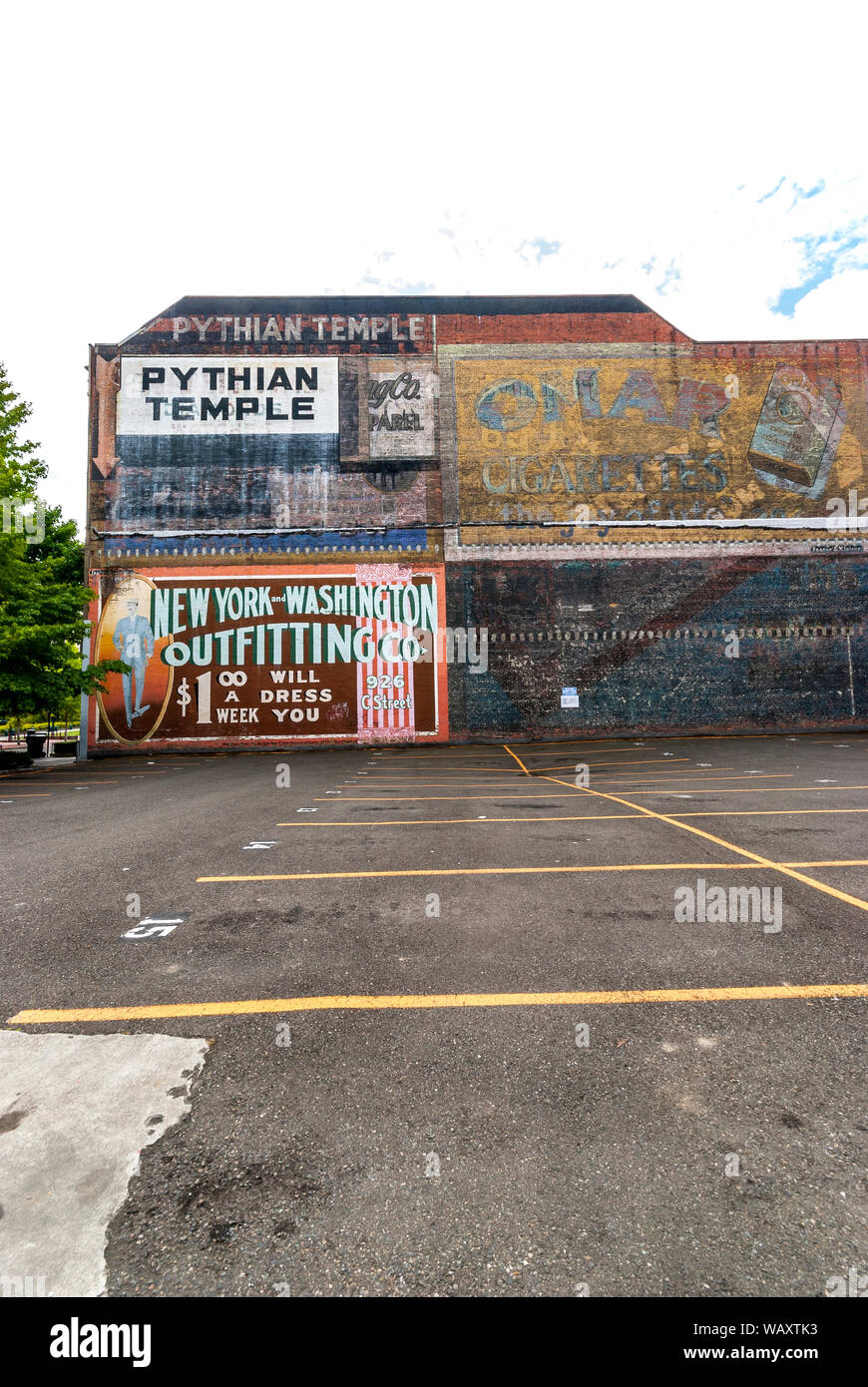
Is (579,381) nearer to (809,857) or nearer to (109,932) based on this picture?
(809,857)

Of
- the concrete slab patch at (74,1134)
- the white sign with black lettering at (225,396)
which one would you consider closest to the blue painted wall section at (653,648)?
the white sign with black lettering at (225,396)

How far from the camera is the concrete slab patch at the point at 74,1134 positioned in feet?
5.14

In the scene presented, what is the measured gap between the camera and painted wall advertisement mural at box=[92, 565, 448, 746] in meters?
20.4

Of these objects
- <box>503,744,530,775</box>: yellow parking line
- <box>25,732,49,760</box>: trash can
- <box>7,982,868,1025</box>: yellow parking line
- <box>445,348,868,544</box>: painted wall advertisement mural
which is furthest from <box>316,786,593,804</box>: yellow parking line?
<box>25,732,49,760</box>: trash can

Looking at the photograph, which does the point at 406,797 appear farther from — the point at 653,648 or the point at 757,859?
the point at 653,648

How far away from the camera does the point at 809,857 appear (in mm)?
5344

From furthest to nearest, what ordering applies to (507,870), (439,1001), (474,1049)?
(507,870), (439,1001), (474,1049)

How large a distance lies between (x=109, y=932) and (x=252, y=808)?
4838 millimetres

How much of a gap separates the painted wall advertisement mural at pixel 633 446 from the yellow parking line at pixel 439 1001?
1954cm

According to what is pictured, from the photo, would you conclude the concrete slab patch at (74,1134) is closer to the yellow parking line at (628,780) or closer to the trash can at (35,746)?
the yellow parking line at (628,780)

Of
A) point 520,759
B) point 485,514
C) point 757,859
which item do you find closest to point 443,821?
point 757,859

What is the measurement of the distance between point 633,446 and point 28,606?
20.8 m

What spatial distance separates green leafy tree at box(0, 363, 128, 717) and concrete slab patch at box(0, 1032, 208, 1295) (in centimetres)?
1470

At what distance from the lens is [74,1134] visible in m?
2.03
